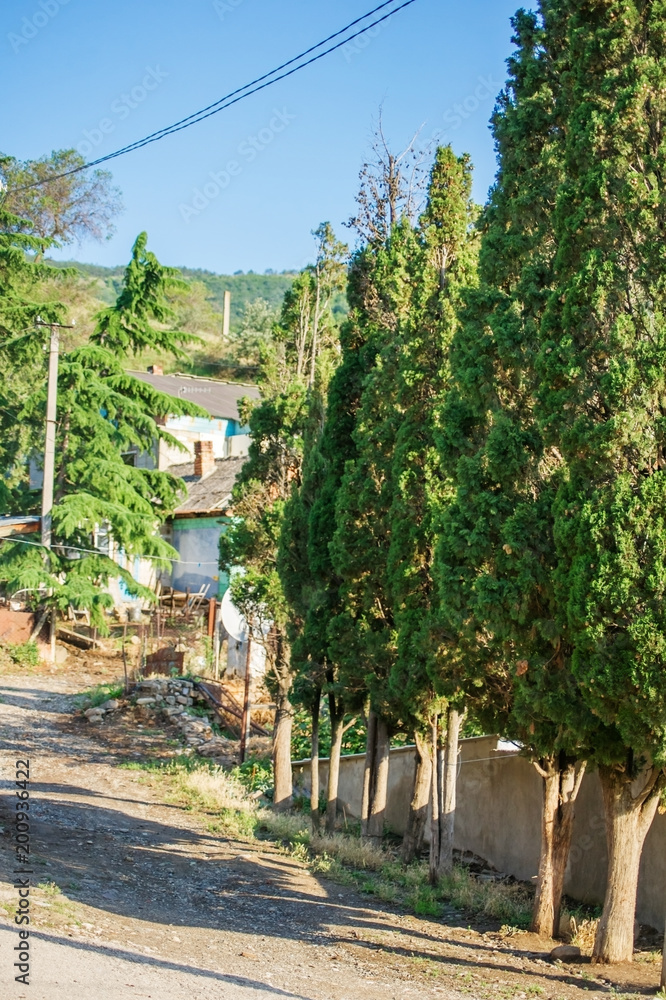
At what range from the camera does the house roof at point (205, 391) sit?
146 ft

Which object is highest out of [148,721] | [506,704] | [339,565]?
[339,565]

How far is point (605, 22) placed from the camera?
384 inches

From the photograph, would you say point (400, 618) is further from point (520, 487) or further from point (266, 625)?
point (266, 625)

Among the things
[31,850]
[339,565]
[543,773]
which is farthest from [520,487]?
[31,850]

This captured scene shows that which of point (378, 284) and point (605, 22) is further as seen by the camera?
point (378, 284)

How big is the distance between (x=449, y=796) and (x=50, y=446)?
20.8 metres

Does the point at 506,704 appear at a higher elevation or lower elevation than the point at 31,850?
higher

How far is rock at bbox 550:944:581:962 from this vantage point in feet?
31.4

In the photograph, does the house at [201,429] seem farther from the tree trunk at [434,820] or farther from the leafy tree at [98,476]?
the tree trunk at [434,820]

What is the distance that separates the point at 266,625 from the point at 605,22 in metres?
13.7

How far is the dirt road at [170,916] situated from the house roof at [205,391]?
2705 cm

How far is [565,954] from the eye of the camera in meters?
9.59

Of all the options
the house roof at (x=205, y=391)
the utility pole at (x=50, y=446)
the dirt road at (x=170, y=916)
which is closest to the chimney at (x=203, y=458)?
the house roof at (x=205, y=391)

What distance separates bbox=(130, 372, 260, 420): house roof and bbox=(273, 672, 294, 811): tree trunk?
2429 centimetres
